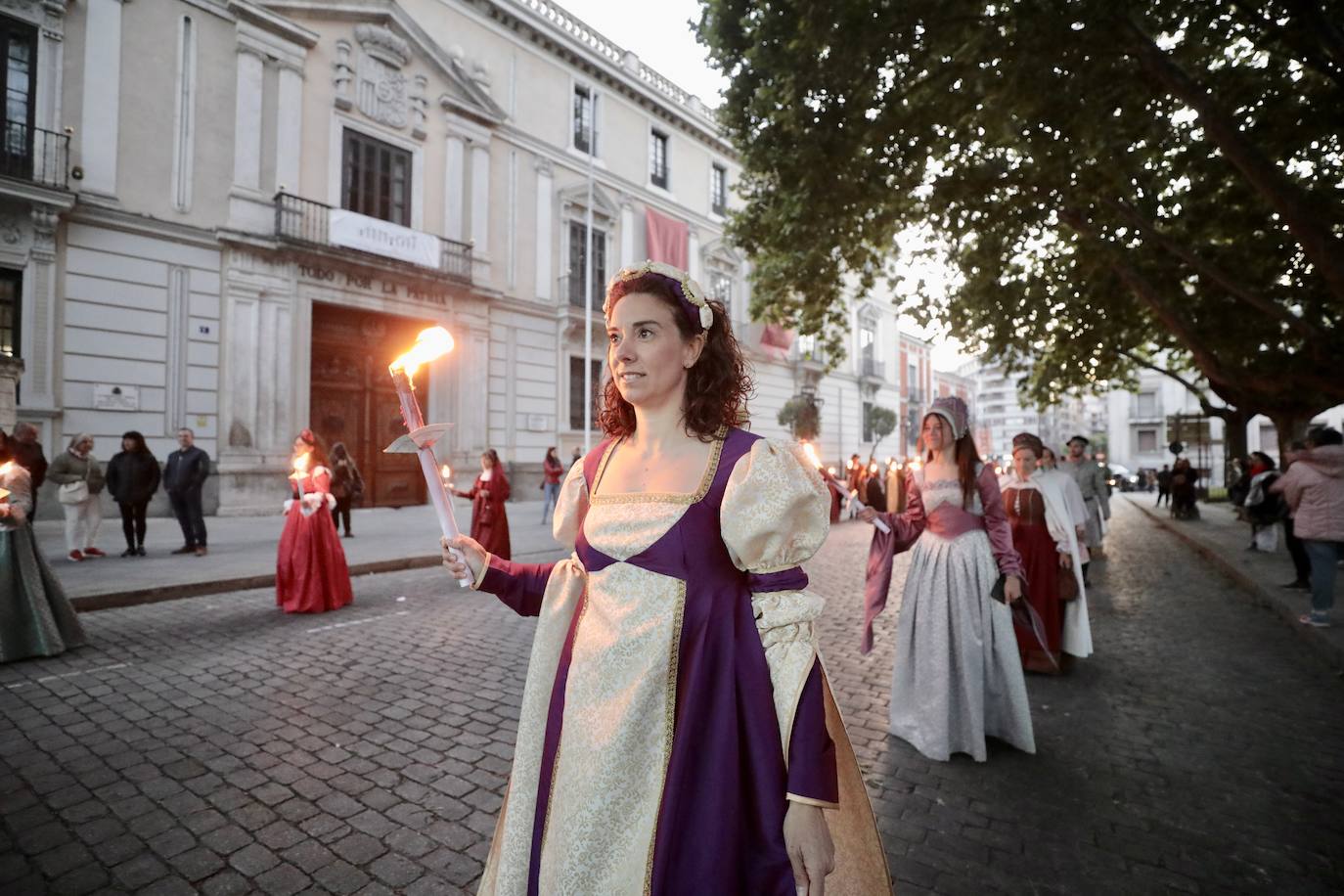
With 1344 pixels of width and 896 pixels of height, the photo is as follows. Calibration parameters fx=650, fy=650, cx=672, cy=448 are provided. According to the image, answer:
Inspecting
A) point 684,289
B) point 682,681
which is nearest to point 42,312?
point 684,289

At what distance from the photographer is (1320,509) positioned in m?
6.59

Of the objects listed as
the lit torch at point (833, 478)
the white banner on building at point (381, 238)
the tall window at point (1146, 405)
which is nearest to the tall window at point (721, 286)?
the white banner on building at point (381, 238)

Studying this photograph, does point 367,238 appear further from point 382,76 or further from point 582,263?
point 582,263

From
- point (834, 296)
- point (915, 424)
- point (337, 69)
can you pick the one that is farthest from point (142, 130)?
point (915, 424)

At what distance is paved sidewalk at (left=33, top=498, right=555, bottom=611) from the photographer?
285 inches

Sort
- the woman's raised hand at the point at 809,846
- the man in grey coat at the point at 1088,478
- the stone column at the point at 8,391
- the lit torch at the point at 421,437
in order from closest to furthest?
1. the woman's raised hand at the point at 809,846
2. the lit torch at the point at 421,437
3. the stone column at the point at 8,391
4. the man in grey coat at the point at 1088,478

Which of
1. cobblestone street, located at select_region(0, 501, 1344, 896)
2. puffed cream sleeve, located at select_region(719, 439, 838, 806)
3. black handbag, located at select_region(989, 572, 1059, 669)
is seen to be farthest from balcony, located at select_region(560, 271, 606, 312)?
puffed cream sleeve, located at select_region(719, 439, 838, 806)

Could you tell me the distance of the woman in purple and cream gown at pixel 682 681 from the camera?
146 centimetres

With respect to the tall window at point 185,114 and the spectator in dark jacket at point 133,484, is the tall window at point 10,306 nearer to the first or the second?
the tall window at point 185,114

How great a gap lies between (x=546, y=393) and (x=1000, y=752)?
17952 mm

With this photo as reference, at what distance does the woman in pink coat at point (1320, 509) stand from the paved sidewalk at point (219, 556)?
954cm

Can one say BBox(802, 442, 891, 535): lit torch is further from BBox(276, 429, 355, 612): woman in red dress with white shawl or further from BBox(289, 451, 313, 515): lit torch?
BBox(289, 451, 313, 515): lit torch

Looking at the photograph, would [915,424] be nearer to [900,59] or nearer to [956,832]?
[900,59]

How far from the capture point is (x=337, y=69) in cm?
1595
